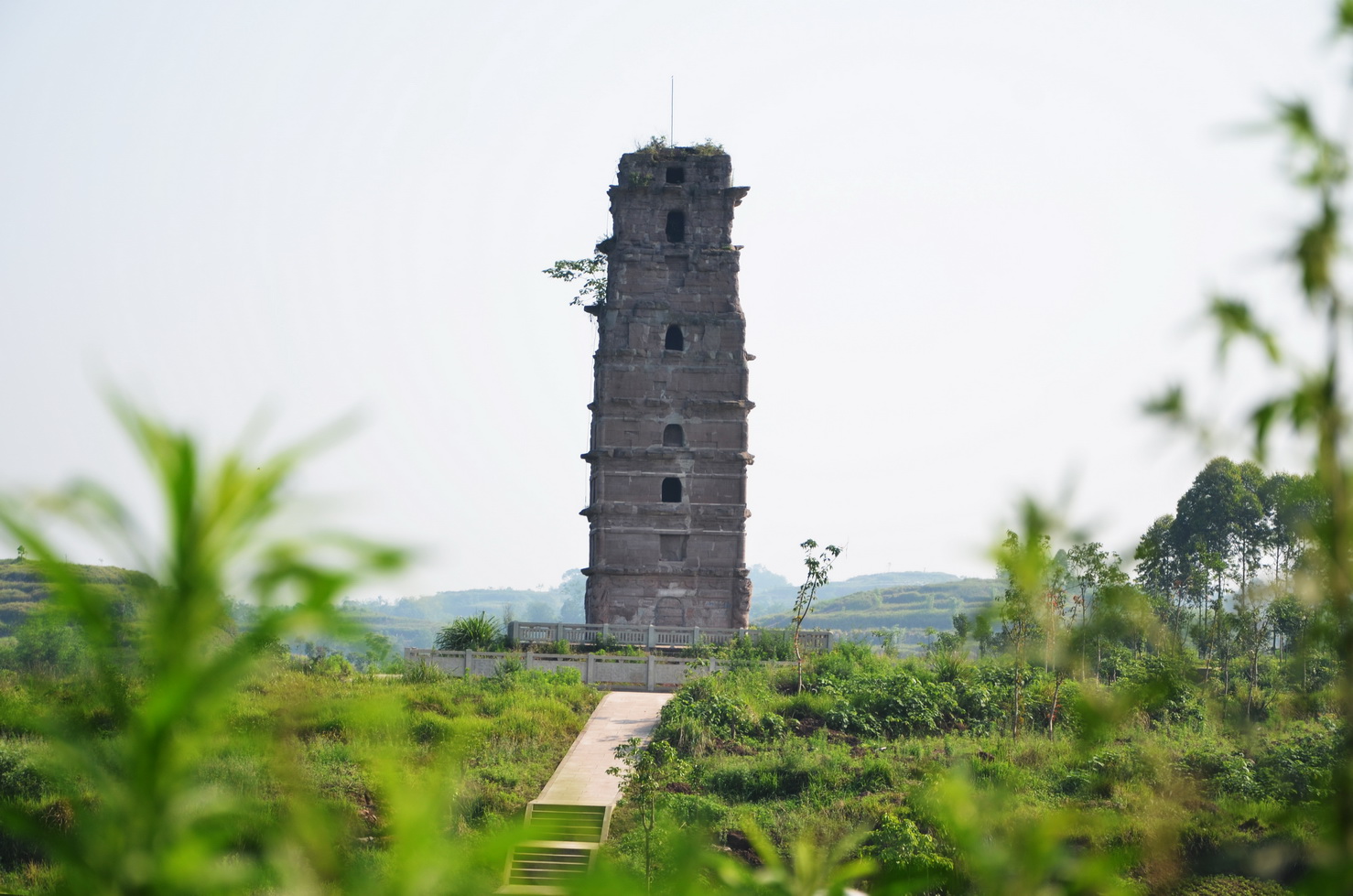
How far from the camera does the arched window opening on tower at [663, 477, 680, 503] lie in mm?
36875

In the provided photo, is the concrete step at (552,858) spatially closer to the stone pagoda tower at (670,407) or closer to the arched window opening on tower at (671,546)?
the stone pagoda tower at (670,407)

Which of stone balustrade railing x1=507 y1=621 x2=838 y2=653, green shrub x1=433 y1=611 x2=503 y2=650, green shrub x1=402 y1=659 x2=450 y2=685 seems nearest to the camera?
green shrub x1=402 y1=659 x2=450 y2=685

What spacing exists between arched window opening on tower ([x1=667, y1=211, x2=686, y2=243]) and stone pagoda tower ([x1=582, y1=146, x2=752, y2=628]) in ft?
0.10

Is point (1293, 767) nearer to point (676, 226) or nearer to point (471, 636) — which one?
point (471, 636)

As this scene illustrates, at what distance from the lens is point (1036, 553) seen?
1.88 meters

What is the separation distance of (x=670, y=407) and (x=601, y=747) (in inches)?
655

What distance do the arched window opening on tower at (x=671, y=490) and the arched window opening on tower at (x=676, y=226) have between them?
7.74 m

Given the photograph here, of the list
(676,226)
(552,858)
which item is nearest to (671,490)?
(676,226)

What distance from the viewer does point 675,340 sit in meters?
37.8

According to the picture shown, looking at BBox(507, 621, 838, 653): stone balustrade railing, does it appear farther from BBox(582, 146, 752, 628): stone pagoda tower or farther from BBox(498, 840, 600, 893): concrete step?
BBox(498, 840, 600, 893): concrete step

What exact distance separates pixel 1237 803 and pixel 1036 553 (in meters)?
16.6

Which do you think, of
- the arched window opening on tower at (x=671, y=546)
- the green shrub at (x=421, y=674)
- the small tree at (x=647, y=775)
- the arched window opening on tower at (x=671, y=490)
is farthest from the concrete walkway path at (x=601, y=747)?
the arched window opening on tower at (x=671, y=490)

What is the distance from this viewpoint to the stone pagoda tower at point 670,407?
36.1 meters

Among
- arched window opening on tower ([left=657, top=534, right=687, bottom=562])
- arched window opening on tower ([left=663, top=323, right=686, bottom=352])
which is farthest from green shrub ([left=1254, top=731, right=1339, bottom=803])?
arched window opening on tower ([left=663, top=323, right=686, bottom=352])
